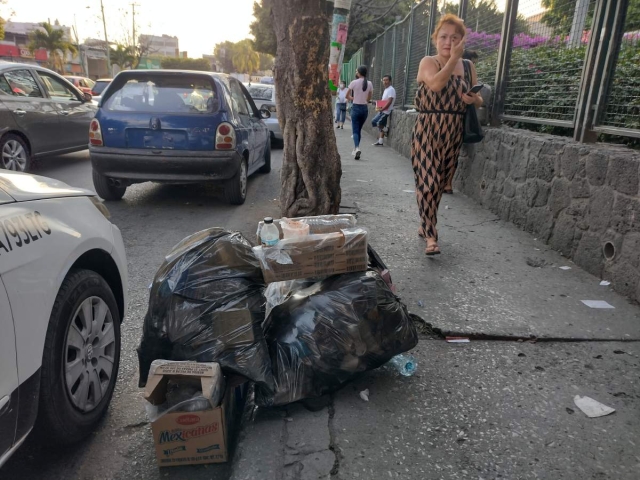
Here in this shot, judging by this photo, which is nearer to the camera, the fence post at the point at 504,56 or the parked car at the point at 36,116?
the fence post at the point at 504,56

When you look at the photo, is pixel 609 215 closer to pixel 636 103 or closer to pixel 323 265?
pixel 636 103

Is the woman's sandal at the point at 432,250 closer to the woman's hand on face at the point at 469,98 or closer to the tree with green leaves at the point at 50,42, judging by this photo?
the woman's hand on face at the point at 469,98

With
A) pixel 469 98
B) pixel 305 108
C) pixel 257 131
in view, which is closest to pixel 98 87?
pixel 257 131

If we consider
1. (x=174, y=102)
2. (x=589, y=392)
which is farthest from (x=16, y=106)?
(x=589, y=392)

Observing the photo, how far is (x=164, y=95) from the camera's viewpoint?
20.3ft

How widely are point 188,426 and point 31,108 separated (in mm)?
7937

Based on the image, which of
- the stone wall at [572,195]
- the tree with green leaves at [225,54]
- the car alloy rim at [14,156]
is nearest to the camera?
the stone wall at [572,195]

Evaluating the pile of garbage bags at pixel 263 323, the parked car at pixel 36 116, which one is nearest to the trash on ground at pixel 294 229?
the pile of garbage bags at pixel 263 323

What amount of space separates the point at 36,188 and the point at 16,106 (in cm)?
694

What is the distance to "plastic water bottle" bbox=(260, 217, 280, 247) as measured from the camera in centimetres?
271

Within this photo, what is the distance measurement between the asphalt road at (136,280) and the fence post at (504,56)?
324cm

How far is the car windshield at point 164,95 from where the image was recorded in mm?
6133

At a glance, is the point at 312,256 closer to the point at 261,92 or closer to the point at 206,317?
the point at 206,317

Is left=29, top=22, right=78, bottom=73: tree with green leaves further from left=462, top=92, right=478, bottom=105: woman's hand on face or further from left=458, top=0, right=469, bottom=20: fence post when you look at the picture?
left=462, top=92, right=478, bottom=105: woman's hand on face
